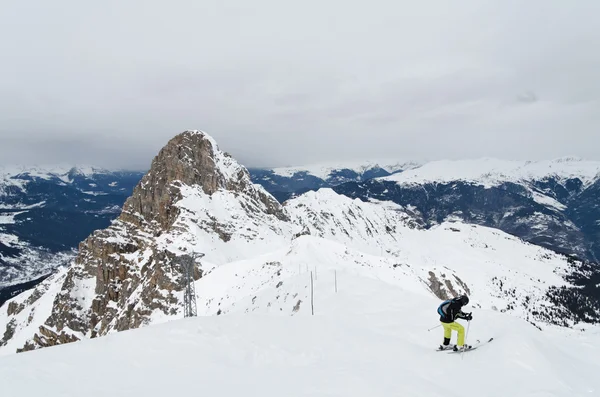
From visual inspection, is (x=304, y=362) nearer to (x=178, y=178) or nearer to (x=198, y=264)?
(x=198, y=264)

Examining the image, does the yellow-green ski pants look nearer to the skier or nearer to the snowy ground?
the skier

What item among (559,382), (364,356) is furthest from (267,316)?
(559,382)

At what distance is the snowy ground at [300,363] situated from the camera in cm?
939

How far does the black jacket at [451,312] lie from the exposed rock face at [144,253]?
67.2m

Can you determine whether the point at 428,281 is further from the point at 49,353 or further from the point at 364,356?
the point at 49,353

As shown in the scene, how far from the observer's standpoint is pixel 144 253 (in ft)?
342

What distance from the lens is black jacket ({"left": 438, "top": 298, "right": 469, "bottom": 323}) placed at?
46.7 feet

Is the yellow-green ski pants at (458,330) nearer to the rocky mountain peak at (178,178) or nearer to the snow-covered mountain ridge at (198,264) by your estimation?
the snow-covered mountain ridge at (198,264)

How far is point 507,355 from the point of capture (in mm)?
12211

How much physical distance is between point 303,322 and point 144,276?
291ft

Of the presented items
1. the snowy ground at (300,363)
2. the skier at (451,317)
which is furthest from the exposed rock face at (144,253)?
the skier at (451,317)

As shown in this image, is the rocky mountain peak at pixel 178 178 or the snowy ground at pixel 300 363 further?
the rocky mountain peak at pixel 178 178

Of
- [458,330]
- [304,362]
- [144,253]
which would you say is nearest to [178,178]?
[144,253]

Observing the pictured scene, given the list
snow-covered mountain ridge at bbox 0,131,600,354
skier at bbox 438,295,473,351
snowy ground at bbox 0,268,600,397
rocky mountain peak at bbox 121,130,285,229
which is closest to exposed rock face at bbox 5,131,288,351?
rocky mountain peak at bbox 121,130,285,229
